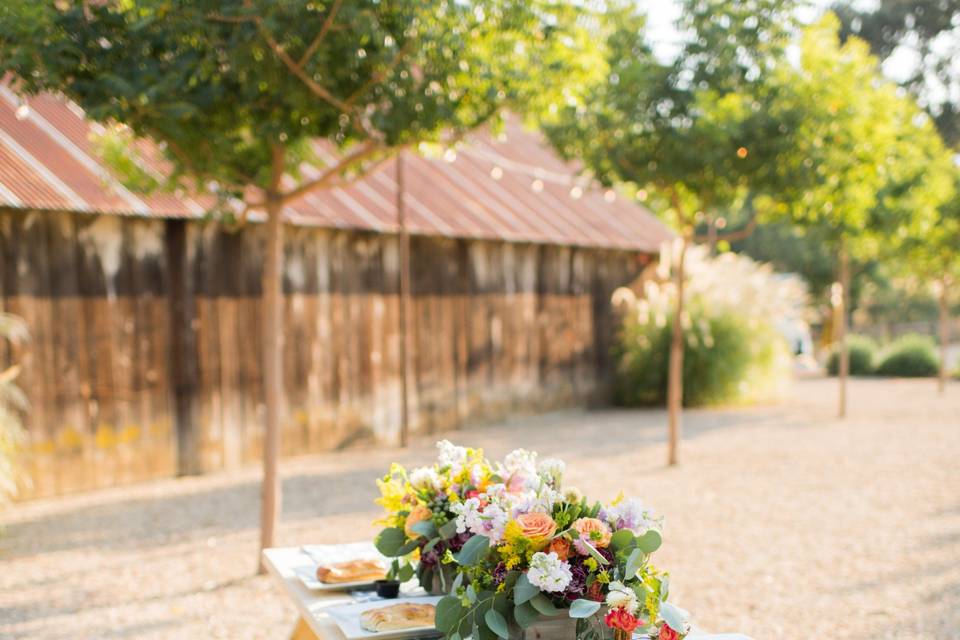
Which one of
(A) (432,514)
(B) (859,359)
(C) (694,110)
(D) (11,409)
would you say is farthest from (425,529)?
(B) (859,359)

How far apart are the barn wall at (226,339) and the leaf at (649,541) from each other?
715 cm

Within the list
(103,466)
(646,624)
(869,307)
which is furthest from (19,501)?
(869,307)

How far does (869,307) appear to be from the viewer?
3662 cm

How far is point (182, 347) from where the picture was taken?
9688mm

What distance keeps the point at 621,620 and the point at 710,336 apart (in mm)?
12847

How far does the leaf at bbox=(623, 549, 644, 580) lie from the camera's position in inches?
109

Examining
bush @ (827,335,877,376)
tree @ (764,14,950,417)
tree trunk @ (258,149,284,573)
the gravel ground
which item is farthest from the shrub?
tree trunk @ (258,149,284,573)

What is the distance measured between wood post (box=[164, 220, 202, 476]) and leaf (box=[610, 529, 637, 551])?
7.58 metres

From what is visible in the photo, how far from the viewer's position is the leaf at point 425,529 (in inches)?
137

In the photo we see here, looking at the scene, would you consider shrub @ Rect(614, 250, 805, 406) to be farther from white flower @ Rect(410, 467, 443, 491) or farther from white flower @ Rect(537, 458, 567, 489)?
white flower @ Rect(537, 458, 567, 489)

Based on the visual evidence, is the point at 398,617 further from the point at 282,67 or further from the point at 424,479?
the point at 282,67

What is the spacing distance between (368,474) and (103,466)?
2530mm

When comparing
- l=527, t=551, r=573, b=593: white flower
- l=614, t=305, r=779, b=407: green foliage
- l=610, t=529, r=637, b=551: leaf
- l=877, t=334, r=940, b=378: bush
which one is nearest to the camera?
l=527, t=551, r=573, b=593: white flower

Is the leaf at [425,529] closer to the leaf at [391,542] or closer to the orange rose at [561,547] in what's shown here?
the leaf at [391,542]
